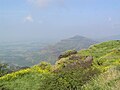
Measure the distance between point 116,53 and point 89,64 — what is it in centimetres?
1052

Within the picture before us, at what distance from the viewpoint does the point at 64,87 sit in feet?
58.5

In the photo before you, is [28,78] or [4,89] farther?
[28,78]

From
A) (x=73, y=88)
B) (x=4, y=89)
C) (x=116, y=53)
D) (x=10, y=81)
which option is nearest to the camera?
(x=73, y=88)

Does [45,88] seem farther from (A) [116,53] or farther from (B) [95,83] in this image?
(A) [116,53]

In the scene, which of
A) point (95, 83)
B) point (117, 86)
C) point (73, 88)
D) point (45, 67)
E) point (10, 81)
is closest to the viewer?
point (117, 86)

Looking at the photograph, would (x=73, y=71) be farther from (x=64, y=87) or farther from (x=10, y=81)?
(x=10, y=81)

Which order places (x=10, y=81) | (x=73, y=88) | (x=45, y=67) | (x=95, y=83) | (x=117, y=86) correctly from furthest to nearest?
1. (x=45, y=67)
2. (x=10, y=81)
3. (x=73, y=88)
4. (x=95, y=83)
5. (x=117, y=86)

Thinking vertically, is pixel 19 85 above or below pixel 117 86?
below

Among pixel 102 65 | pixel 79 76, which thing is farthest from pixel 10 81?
pixel 102 65

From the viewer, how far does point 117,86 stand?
12680mm

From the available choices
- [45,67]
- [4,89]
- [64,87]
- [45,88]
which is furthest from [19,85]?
[45,67]

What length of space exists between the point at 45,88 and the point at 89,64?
17.3ft

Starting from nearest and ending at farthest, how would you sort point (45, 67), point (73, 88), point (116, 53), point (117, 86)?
1. point (117, 86)
2. point (73, 88)
3. point (45, 67)
4. point (116, 53)

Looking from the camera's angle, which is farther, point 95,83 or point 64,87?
point 64,87
